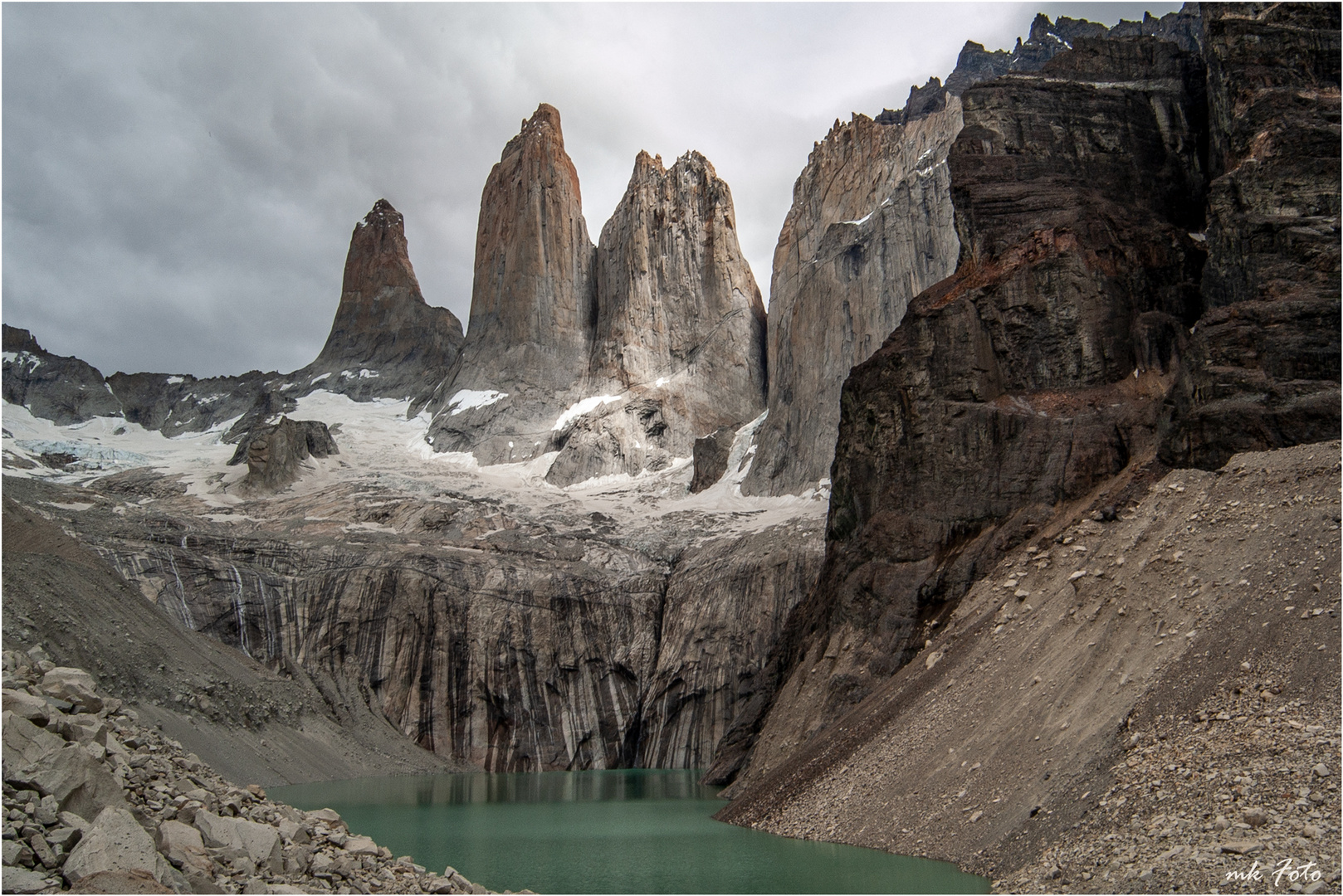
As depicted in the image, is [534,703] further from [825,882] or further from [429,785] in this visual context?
[825,882]

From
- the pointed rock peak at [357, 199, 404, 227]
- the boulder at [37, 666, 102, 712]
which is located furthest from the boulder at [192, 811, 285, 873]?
the pointed rock peak at [357, 199, 404, 227]

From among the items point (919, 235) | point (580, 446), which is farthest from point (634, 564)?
point (919, 235)

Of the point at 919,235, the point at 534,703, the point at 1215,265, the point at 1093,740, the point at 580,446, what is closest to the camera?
the point at 1093,740

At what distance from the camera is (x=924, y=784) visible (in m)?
19.2

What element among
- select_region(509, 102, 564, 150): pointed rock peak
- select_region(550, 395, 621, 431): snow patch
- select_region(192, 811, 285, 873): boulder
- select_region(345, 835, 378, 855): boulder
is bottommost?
select_region(345, 835, 378, 855): boulder

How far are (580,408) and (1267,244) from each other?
56814 millimetres

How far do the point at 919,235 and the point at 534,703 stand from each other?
1370 inches

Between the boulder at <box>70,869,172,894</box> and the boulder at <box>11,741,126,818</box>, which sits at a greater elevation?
the boulder at <box>11,741,126,818</box>

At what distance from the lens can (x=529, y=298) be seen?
87.2m

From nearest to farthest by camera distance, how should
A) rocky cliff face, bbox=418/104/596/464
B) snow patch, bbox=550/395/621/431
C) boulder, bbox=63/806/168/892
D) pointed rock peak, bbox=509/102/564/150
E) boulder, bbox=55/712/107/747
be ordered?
boulder, bbox=63/806/168/892 < boulder, bbox=55/712/107/747 < snow patch, bbox=550/395/621/431 < rocky cliff face, bbox=418/104/596/464 < pointed rock peak, bbox=509/102/564/150

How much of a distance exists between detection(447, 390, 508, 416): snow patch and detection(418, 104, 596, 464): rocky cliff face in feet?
0.36

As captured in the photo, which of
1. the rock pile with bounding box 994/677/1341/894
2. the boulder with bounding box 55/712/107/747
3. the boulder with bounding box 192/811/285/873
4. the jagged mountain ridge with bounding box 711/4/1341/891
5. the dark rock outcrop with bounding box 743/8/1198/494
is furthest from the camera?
the dark rock outcrop with bounding box 743/8/1198/494

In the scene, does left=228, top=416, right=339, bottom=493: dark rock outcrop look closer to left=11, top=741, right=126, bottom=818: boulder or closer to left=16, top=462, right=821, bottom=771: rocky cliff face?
left=16, top=462, right=821, bottom=771: rocky cliff face

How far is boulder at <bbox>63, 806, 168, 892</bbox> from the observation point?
8.65 meters
